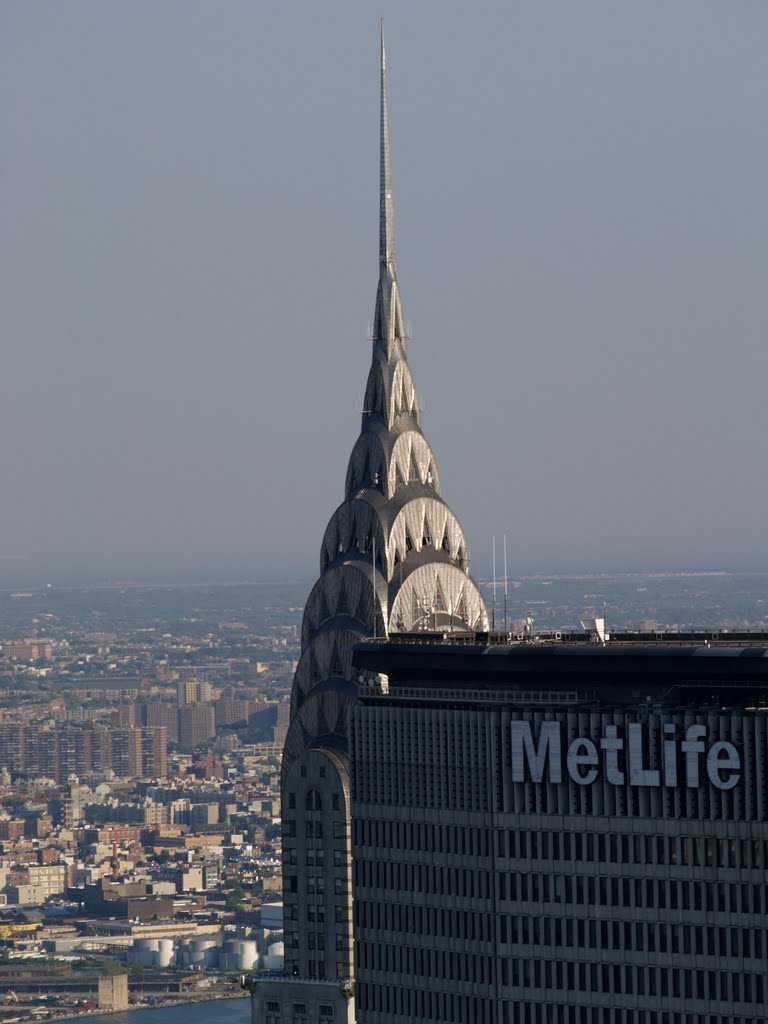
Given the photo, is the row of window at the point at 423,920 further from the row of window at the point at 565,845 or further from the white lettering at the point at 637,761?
the white lettering at the point at 637,761

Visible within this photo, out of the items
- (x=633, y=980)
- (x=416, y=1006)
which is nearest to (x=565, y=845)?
(x=633, y=980)

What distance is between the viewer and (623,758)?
106 metres

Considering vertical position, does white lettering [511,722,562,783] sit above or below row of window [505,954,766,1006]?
above

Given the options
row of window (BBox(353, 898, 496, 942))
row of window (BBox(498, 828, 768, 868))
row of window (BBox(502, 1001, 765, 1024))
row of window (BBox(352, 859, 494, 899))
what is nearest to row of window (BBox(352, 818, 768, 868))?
row of window (BBox(498, 828, 768, 868))

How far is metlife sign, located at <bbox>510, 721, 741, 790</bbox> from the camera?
103 metres

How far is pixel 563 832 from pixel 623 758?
3.89m

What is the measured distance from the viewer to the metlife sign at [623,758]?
10344 cm

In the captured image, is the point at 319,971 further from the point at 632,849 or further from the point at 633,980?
the point at 632,849

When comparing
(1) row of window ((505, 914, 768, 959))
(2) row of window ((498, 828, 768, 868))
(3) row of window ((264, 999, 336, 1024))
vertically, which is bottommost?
(3) row of window ((264, 999, 336, 1024))

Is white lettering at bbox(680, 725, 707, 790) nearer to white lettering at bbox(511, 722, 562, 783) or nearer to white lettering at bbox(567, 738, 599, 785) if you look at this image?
white lettering at bbox(567, 738, 599, 785)

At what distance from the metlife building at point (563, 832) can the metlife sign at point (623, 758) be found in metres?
0.07

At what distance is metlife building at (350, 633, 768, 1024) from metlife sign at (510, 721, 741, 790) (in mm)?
74

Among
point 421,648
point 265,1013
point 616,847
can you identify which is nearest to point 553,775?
point 616,847

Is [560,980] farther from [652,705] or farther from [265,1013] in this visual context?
[265,1013]
